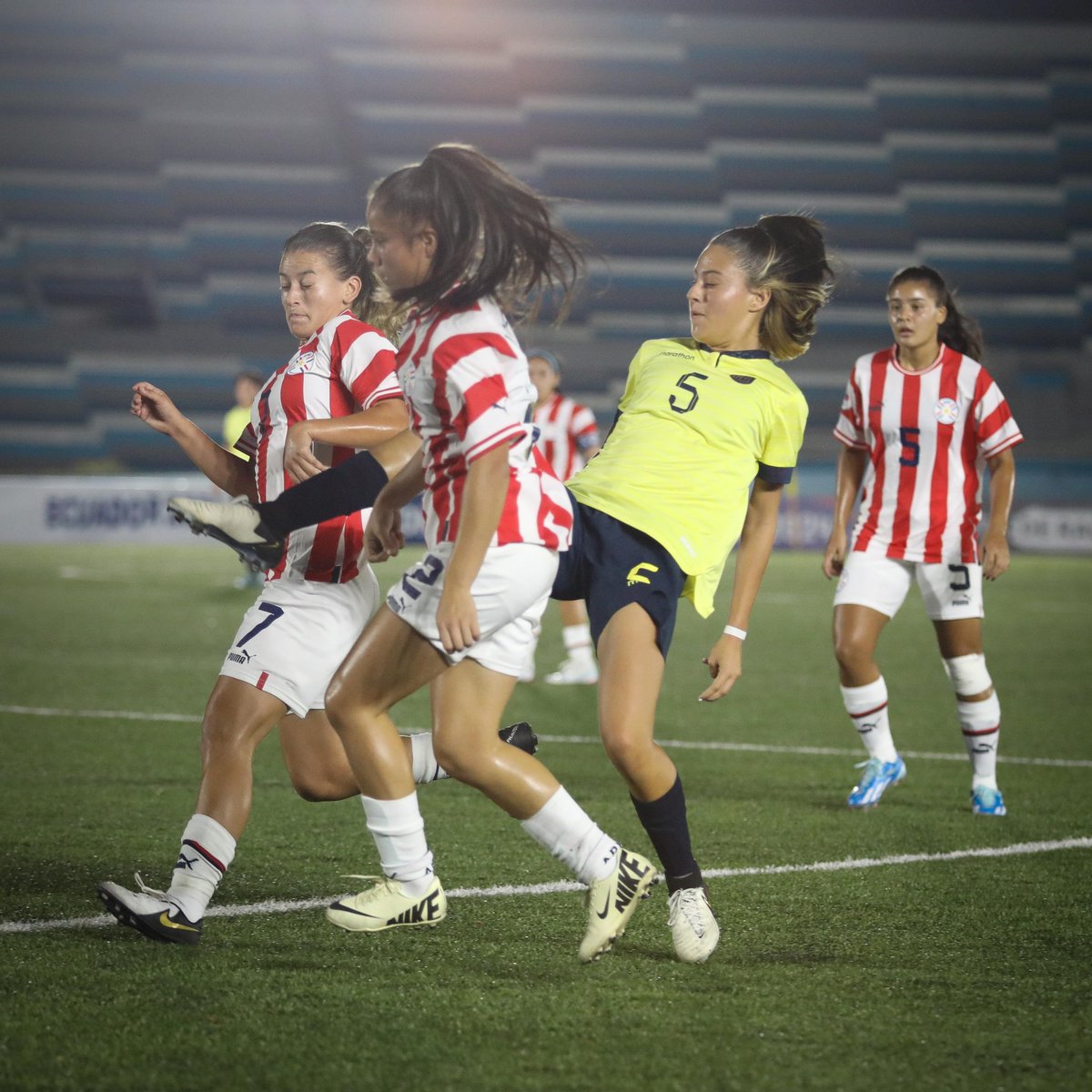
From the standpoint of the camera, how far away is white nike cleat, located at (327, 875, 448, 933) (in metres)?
3.48

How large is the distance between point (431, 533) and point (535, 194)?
77 centimetres

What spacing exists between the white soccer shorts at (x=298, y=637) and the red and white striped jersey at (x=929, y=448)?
262 cm

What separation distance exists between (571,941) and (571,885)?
0.56 meters

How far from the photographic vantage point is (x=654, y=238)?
32719mm

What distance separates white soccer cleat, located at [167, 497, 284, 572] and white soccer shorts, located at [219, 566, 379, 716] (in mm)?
303

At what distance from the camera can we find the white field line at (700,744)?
652 cm

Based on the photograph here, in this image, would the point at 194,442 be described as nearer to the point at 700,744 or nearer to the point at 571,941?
the point at 571,941

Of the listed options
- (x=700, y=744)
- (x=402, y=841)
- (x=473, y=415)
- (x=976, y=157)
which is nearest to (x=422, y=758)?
(x=402, y=841)

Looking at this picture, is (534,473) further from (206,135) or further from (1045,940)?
(206,135)

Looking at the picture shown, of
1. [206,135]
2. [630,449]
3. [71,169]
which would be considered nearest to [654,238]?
[206,135]

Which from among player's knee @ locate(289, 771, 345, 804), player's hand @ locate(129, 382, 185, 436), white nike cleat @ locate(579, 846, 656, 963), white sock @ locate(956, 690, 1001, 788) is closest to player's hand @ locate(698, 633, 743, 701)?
white nike cleat @ locate(579, 846, 656, 963)

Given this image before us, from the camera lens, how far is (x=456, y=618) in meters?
2.97

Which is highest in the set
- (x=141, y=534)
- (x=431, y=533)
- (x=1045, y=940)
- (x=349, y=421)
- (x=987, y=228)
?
(x=987, y=228)

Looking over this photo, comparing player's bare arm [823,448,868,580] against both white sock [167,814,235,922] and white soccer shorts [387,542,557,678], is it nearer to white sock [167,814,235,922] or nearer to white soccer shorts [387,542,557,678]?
white soccer shorts [387,542,557,678]
